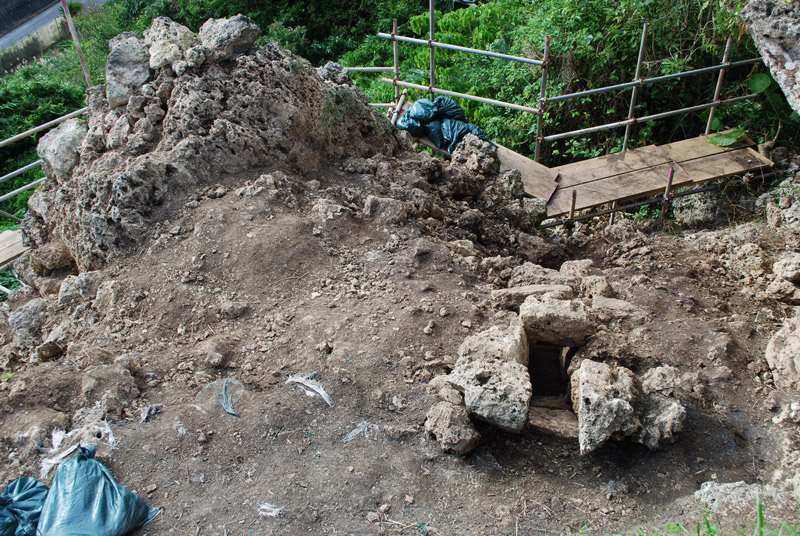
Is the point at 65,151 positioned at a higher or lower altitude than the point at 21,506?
higher

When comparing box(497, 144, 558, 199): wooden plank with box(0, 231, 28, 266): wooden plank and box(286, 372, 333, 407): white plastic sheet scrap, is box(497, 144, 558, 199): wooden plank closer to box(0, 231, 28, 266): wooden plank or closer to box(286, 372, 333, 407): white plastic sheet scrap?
box(286, 372, 333, 407): white plastic sheet scrap

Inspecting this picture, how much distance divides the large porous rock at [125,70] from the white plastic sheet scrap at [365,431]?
339cm

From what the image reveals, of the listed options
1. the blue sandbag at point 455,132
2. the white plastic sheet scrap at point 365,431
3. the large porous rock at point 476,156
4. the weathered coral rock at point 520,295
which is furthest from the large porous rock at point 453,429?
the blue sandbag at point 455,132

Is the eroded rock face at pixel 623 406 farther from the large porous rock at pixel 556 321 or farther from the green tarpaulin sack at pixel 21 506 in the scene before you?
the green tarpaulin sack at pixel 21 506

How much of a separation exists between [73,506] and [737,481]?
3117mm

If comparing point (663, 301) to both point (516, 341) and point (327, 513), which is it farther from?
point (327, 513)

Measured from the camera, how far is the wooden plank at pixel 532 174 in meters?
6.21

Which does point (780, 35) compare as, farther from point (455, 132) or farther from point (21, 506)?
point (21, 506)

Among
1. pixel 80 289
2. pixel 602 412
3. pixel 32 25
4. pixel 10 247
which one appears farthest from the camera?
pixel 32 25

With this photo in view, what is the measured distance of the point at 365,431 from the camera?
317cm

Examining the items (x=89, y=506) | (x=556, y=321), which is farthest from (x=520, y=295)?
(x=89, y=506)

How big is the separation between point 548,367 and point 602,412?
895mm

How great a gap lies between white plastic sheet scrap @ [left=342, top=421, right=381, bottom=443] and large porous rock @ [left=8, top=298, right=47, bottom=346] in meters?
2.50

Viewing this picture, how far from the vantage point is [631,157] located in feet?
22.0
